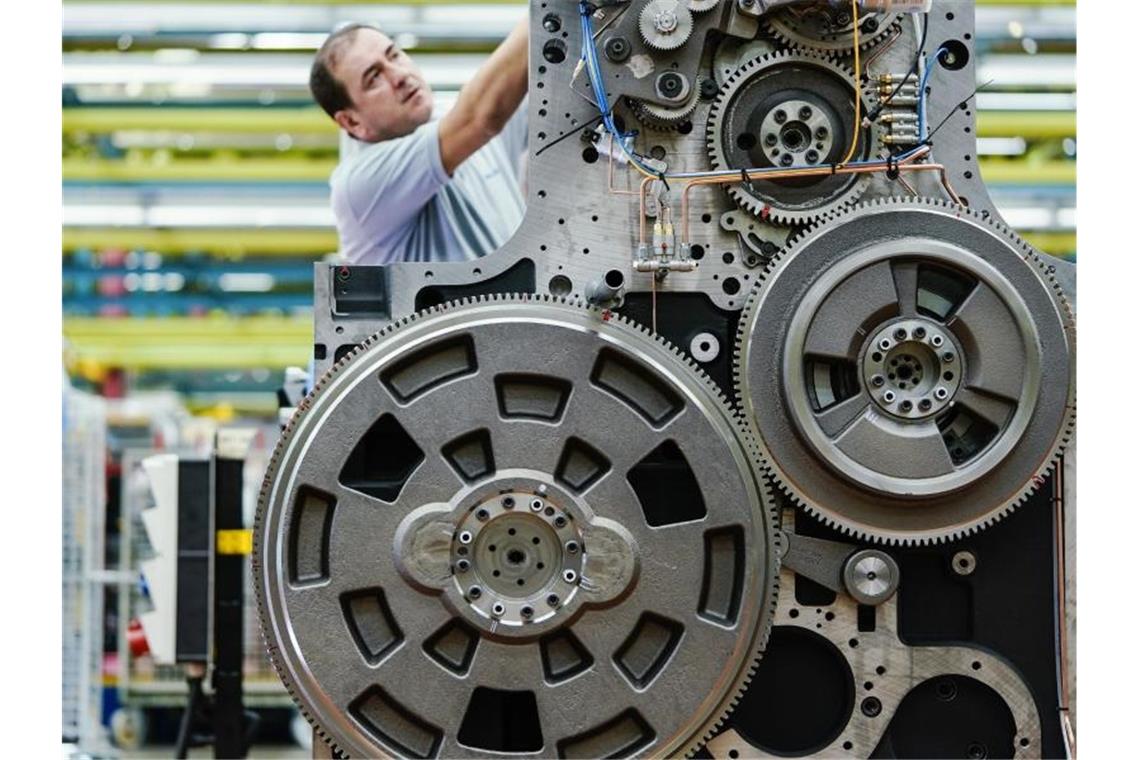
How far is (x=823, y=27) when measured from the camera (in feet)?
14.2

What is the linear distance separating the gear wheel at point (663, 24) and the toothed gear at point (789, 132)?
21 centimetres

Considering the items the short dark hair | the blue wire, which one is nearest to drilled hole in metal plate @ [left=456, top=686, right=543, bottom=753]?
the blue wire

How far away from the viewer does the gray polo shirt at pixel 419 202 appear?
5305 millimetres

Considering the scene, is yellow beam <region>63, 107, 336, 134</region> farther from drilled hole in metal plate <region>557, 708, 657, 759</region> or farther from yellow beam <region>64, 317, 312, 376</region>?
drilled hole in metal plate <region>557, 708, 657, 759</region>

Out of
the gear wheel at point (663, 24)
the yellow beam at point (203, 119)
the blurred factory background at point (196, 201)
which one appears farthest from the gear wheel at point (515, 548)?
the yellow beam at point (203, 119)

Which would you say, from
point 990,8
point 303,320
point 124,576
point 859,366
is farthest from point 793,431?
point 303,320

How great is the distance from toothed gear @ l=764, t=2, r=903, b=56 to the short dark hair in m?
1.99

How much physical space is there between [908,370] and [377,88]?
2.53 meters

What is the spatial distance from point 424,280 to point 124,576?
6.12 meters

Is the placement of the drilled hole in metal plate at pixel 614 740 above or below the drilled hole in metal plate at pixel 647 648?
below

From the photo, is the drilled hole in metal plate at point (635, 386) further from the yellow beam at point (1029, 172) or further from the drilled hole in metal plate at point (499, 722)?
the yellow beam at point (1029, 172)

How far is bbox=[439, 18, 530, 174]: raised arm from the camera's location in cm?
473

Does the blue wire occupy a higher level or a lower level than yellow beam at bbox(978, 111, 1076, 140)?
lower

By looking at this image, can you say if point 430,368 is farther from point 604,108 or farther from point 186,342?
point 186,342
